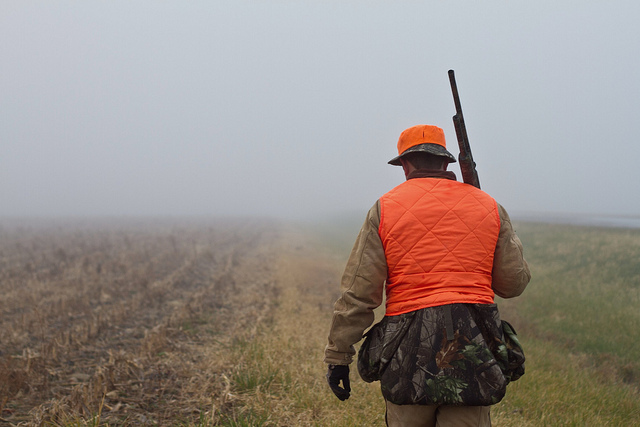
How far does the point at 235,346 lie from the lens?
6.05 metres

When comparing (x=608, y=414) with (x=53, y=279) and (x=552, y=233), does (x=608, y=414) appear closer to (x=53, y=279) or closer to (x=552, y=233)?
(x=53, y=279)

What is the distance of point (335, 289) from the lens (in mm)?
11258

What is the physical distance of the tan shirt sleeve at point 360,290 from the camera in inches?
87.8

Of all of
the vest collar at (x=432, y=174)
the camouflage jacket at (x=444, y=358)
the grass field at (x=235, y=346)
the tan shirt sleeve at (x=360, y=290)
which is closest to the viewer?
the camouflage jacket at (x=444, y=358)

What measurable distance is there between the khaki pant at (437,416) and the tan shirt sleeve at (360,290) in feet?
1.36

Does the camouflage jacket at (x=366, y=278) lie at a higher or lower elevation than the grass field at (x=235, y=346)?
higher

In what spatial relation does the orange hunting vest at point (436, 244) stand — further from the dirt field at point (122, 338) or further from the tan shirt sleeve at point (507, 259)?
the dirt field at point (122, 338)

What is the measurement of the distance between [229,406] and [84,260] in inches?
440

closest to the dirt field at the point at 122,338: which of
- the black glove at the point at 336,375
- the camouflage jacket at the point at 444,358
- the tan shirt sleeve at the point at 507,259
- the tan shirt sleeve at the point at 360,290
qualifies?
the black glove at the point at 336,375

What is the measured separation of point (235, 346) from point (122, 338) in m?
1.99

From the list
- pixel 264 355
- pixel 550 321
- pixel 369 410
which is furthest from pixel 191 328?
pixel 550 321

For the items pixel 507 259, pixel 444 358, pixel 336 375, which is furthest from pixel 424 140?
pixel 336 375

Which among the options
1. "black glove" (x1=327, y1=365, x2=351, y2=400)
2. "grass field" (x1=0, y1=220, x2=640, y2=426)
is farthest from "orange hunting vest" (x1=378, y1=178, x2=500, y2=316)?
"grass field" (x1=0, y1=220, x2=640, y2=426)

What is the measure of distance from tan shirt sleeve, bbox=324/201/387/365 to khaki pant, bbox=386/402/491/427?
413 millimetres
